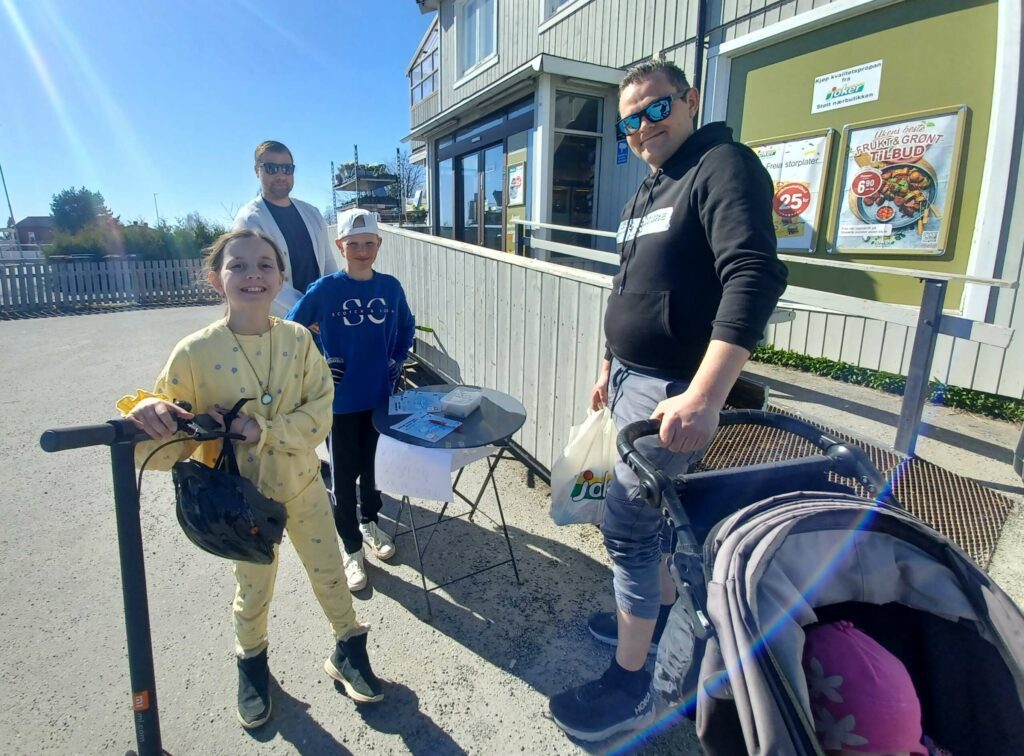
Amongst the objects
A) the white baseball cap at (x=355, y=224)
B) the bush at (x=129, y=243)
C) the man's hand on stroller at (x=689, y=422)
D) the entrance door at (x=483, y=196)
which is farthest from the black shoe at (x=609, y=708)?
the bush at (x=129, y=243)

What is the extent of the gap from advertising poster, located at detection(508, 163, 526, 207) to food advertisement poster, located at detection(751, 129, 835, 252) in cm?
385

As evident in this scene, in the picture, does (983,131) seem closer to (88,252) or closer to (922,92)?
(922,92)

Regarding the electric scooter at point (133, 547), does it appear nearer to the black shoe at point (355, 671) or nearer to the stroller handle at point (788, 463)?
the black shoe at point (355, 671)

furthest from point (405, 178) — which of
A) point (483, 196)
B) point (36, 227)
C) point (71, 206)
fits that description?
point (36, 227)

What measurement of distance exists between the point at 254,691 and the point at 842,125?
5.93 m

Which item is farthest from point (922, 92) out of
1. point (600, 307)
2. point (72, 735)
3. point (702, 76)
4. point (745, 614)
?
point (72, 735)

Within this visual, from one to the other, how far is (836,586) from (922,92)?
16.4 feet

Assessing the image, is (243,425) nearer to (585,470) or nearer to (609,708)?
(585,470)

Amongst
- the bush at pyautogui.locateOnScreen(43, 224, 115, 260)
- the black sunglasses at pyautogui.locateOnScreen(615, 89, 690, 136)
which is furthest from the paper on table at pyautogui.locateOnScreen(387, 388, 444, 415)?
the bush at pyautogui.locateOnScreen(43, 224, 115, 260)

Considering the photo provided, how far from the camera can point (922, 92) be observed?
433 cm

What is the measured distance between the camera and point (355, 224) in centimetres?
256

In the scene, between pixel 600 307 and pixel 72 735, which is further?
pixel 600 307

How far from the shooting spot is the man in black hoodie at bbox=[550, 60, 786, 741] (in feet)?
4.44

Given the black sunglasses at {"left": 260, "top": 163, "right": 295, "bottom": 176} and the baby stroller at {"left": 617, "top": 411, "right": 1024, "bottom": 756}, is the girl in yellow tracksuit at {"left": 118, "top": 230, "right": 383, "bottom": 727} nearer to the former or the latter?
the baby stroller at {"left": 617, "top": 411, "right": 1024, "bottom": 756}
